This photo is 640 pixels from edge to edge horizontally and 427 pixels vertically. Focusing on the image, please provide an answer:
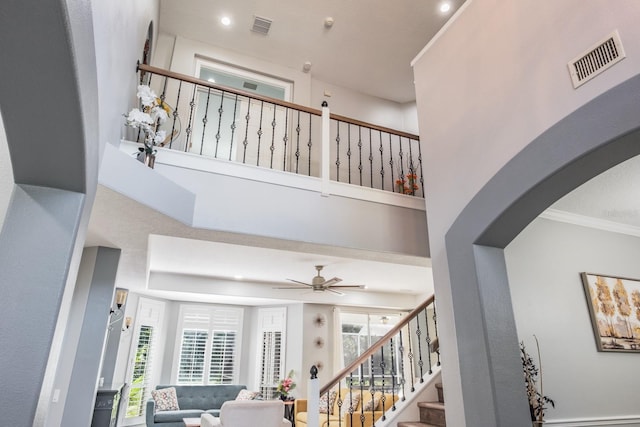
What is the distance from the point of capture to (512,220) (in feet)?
8.30

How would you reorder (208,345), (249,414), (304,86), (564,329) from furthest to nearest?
1. (208,345)
2. (304,86)
3. (249,414)
4. (564,329)

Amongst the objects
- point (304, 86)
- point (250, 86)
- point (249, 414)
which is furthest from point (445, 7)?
point (249, 414)

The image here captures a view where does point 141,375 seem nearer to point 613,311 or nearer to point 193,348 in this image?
point 193,348

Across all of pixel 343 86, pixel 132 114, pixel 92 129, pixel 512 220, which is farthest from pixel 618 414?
pixel 343 86

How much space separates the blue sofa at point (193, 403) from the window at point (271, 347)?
1.69 ft

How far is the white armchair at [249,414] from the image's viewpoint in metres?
4.79

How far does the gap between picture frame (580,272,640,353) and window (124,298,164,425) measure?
297 inches

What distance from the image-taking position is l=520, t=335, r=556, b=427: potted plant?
9.46 ft

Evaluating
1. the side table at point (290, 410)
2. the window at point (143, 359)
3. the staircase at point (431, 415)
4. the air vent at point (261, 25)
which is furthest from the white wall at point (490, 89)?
the window at point (143, 359)

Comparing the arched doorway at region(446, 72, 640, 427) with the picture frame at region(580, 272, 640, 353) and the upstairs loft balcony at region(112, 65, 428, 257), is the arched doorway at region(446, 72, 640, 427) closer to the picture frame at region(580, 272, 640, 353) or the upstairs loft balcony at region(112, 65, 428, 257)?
the upstairs loft balcony at region(112, 65, 428, 257)

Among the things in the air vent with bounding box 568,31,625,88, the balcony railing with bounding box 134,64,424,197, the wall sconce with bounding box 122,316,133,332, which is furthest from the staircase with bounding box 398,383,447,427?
the wall sconce with bounding box 122,316,133,332

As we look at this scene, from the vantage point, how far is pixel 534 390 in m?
2.94

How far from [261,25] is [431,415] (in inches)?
216

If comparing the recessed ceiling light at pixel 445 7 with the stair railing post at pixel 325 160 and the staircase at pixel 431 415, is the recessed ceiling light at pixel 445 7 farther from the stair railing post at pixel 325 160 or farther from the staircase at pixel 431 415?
the staircase at pixel 431 415
